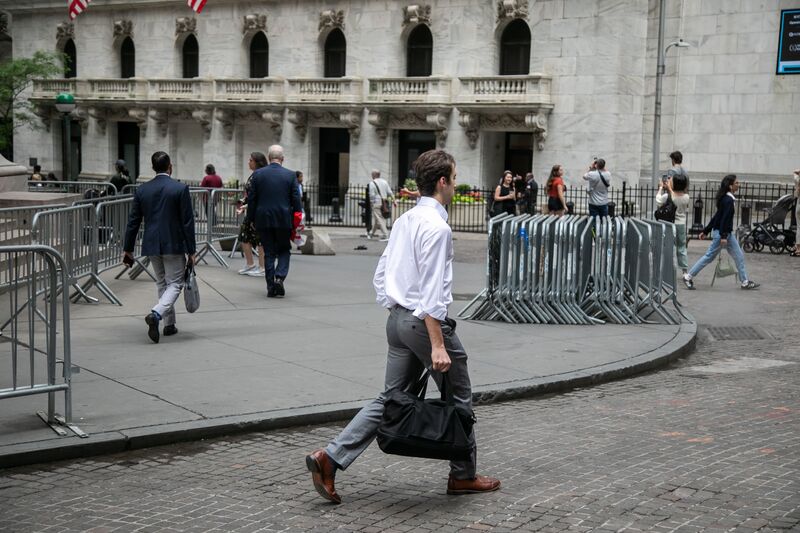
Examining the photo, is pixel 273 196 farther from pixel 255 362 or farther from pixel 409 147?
pixel 409 147

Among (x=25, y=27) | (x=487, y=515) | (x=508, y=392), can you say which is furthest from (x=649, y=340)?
(x=25, y=27)

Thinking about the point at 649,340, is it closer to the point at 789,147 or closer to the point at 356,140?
the point at 789,147

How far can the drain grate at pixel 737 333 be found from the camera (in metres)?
13.0

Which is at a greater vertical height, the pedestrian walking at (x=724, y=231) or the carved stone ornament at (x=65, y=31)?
the carved stone ornament at (x=65, y=31)

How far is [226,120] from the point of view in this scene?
40.9 m

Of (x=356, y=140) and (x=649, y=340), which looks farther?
(x=356, y=140)

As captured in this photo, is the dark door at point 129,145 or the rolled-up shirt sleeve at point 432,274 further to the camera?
the dark door at point 129,145

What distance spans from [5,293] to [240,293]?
483 centimetres

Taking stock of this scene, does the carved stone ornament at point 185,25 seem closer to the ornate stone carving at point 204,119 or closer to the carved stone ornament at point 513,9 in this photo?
the ornate stone carving at point 204,119

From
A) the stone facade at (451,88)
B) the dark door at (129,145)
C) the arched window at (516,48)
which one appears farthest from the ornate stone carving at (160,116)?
the arched window at (516,48)

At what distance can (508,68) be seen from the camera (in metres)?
35.1

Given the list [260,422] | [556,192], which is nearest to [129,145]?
[556,192]

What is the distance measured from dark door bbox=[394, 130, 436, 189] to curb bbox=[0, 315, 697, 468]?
26726 millimetres

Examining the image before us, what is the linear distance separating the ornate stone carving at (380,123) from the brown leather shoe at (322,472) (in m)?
31.3
